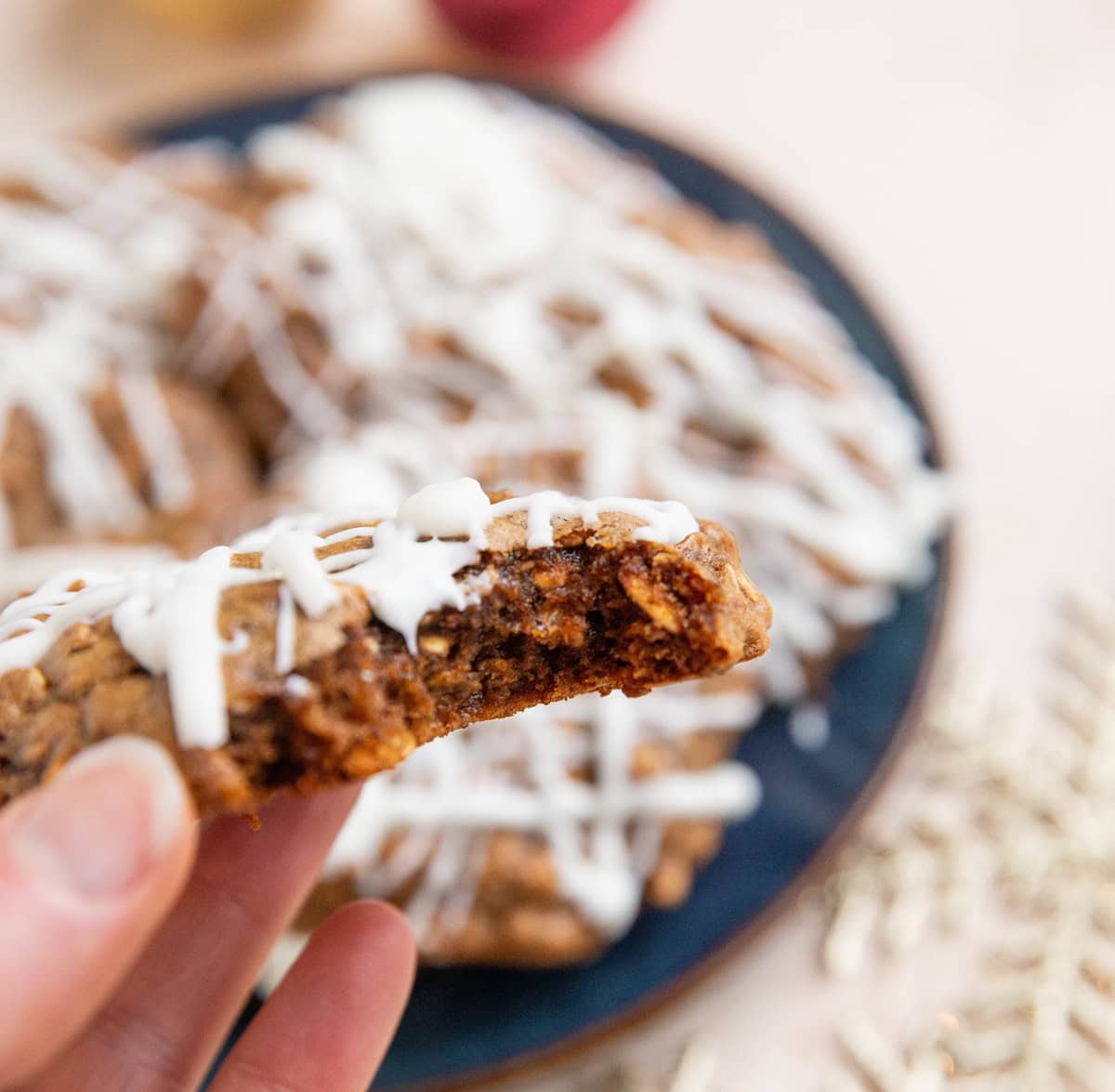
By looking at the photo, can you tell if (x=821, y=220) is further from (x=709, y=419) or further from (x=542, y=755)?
(x=542, y=755)

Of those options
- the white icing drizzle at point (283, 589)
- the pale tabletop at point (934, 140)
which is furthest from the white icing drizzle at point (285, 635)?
the pale tabletop at point (934, 140)

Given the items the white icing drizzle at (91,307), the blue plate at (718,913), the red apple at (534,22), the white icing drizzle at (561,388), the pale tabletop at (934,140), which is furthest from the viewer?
the red apple at (534,22)

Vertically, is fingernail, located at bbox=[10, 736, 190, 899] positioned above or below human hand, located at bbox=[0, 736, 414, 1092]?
above

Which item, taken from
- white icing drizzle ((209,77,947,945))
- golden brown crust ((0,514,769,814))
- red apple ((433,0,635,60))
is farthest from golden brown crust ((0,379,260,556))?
red apple ((433,0,635,60))

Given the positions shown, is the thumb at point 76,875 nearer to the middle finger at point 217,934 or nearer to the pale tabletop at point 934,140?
the middle finger at point 217,934

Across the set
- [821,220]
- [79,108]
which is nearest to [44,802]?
[821,220]

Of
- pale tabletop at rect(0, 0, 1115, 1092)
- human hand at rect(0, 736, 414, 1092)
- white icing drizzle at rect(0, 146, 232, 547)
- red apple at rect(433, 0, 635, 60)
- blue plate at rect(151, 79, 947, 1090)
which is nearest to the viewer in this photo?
human hand at rect(0, 736, 414, 1092)

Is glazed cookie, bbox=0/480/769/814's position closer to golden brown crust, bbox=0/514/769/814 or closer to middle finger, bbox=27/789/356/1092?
golden brown crust, bbox=0/514/769/814
